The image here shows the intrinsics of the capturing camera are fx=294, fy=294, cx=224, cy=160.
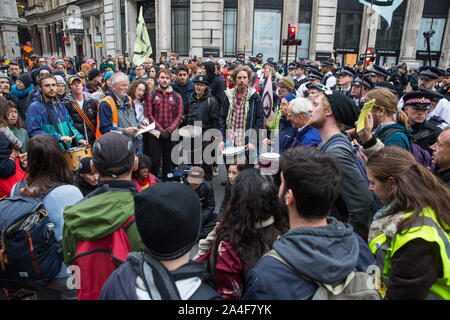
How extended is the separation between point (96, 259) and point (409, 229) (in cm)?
180

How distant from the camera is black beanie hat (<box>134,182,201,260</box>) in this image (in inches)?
49.2

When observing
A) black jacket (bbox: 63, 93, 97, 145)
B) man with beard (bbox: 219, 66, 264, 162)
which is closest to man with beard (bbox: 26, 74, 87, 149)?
black jacket (bbox: 63, 93, 97, 145)

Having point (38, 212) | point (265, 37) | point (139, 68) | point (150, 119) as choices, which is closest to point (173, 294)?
point (38, 212)

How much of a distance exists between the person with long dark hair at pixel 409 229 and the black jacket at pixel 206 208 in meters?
2.46

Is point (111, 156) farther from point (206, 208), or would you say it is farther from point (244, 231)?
point (206, 208)

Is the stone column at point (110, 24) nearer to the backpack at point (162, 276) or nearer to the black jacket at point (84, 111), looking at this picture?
the black jacket at point (84, 111)

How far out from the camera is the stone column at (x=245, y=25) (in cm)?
1936

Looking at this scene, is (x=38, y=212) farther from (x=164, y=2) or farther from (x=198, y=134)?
(x=164, y=2)

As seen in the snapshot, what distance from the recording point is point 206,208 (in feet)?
13.8

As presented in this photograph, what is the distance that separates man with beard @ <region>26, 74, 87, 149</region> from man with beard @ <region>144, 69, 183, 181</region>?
1.35m

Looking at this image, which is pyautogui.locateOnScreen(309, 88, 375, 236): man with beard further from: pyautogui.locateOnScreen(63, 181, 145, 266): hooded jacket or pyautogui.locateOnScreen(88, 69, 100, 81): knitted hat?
pyautogui.locateOnScreen(88, 69, 100, 81): knitted hat

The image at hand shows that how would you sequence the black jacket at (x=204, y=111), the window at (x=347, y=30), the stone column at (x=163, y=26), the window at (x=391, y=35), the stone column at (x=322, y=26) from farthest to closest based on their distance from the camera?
the window at (x=391, y=35) → the stone column at (x=163, y=26) → the window at (x=347, y=30) → the stone column at (x=322, y=26) → the black jacket at (x=204, y=111)

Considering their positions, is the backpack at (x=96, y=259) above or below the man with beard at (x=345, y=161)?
below

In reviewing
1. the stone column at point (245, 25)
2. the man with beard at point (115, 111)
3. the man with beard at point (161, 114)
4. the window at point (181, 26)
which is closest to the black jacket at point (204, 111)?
the man with beard at point (161, 114)
